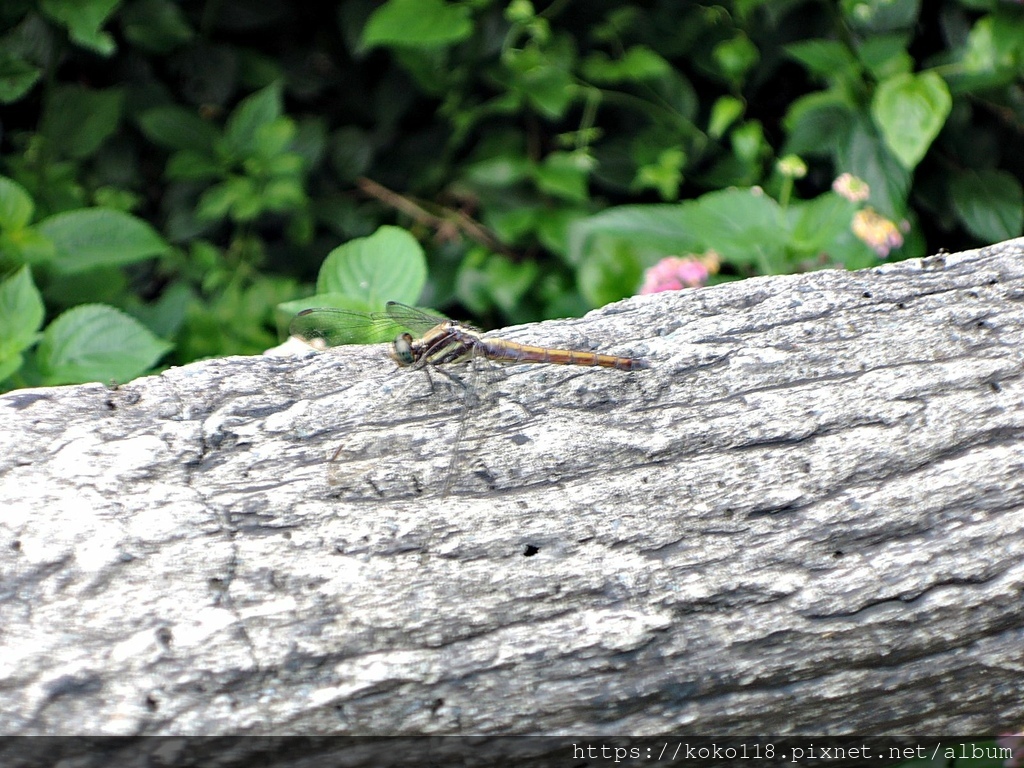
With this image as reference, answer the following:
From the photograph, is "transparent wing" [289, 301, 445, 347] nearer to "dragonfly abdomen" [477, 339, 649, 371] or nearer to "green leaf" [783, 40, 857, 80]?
"dragonfly abdomen" [477, 339, 649, 371]

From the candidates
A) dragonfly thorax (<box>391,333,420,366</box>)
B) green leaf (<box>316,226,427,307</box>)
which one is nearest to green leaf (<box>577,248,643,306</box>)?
green leaf (<box>316,226,427,307</box>)

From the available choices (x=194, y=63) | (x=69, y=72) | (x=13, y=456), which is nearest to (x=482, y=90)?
(x=194, y=63)

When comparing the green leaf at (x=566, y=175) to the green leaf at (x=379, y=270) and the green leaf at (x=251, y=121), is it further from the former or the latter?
the green leaf at (x=379, y=270)

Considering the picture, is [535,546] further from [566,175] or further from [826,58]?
[826,58]

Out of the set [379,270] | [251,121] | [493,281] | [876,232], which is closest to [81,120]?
[251,121]

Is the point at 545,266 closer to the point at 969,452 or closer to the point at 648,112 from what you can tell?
the point at 648,112

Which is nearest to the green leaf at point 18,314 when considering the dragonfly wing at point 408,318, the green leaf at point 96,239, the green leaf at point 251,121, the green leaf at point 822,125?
the green leaf at point 96,239
